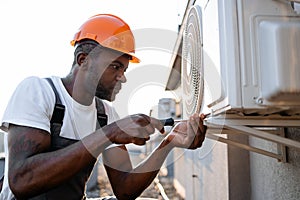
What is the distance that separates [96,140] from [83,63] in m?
0.66

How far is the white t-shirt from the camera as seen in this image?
5.93 ft

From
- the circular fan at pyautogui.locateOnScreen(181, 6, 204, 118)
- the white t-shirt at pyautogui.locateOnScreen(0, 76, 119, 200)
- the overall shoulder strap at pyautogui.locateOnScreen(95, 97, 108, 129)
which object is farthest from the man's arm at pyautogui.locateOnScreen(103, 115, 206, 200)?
the white t-shirt at pyautogui.locateOnScreen(0, 76, 119, 200)

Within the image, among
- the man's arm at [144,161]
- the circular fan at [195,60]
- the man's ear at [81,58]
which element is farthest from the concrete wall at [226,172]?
the man's ear at [81,58]

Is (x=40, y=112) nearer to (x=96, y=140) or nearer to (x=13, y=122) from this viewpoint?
(x=13, y=122)

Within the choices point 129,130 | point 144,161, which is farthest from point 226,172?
point 129,130

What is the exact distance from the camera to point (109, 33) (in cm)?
217

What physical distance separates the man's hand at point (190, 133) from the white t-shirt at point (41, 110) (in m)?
0.60

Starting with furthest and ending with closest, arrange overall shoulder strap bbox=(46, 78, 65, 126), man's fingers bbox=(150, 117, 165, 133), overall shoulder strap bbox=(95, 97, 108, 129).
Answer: overall shoulder strap bbox=(95, 97, 108, 129) → overall shoulder strap bbox=(46, 78, 65, 126) → man's fingers bbox=(150, 117, 165, 133)

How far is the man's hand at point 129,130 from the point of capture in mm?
1697

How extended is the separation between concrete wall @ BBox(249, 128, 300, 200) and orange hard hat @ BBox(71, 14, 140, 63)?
42.8 inches

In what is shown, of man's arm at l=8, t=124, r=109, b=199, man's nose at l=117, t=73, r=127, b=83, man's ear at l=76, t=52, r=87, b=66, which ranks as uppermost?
man's ear at l=76, t=52, r=87, b=66

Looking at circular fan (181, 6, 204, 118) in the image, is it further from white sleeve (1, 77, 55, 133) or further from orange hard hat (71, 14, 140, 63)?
white sleeve (1, 77, 55, 133)

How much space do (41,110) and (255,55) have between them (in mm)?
1161

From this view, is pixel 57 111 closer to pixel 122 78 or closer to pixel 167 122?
pixel 122 78
